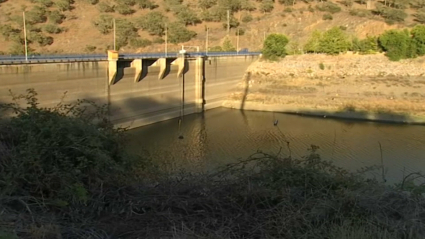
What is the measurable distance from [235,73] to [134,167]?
1285 inches

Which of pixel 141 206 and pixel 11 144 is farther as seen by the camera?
pixel 11 144

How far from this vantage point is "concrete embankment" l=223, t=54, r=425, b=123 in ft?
102

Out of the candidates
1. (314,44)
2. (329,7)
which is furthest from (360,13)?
(314,44)

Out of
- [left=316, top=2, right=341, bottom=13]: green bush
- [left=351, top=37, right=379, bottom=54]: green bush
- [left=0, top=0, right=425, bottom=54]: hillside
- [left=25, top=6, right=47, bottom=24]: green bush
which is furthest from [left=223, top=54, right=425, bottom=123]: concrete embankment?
[left=25, top=6, right=47, bottom=24]: green bush

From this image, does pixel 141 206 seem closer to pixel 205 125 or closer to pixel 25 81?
pixel 25 81

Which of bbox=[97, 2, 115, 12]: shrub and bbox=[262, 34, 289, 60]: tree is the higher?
bbox=[97, 2, 115, 12]: shrub

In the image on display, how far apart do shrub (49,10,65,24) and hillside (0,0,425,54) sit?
0.38 ft

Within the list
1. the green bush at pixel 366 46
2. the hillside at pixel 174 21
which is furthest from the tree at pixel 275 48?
the green bush at pixel 366 46

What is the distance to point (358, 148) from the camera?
21.2 meters

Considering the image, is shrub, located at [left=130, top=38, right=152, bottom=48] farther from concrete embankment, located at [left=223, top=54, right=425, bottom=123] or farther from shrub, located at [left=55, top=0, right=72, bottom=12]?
concrete embankment, located at [left=223, top=54, right=425, bottom=123]

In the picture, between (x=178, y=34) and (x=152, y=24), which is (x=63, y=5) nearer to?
(x=152, y=24)

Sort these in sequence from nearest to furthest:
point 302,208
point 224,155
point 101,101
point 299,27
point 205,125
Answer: point 302,208, point 224,155, point 101,101, point 205,125, point 299,27

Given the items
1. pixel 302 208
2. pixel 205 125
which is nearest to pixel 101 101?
pixel 205 125

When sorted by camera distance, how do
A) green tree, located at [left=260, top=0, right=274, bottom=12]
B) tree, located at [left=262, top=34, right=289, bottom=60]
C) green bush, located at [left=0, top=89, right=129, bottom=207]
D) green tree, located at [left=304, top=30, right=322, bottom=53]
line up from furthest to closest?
green tree, located at [left=260, top=0, right=274, bottom=12]
green tree, located at [left=304, top=30, right=322, bottom=53]
tree, located at [left=262, top=34, right=289, bottom=60]
green bush, located at [left=0, top=89, right=129, bottom=207]
